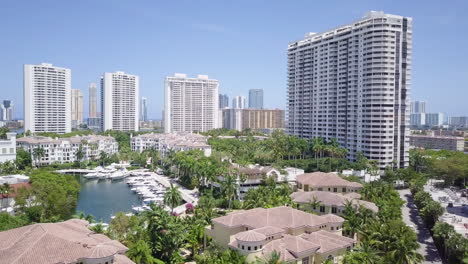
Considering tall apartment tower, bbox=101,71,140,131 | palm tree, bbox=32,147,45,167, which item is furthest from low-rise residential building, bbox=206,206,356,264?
Result: tall apartment tower, bbox=101,71,140,131

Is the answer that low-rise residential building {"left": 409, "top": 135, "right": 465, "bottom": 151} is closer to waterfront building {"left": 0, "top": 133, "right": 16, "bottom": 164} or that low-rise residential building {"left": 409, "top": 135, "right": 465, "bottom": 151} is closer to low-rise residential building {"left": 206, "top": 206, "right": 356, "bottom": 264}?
low-rise residential building {"left": 206, "top": 206, "right": 356, "bottom": 264}

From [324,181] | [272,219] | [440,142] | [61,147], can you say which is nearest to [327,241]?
[272,219]

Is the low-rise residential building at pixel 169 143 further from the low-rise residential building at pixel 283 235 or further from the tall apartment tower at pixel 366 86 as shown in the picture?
the low-rise residential building at pixel 283 235

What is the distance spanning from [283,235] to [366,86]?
61878 mm

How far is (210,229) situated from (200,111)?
13264 cm

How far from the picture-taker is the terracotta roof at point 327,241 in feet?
99.2

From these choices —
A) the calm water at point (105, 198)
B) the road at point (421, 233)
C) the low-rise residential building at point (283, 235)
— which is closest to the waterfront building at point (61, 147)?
the calm water at point (105, 198)

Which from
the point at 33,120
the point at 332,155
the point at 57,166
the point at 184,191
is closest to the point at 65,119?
the point at 33,120

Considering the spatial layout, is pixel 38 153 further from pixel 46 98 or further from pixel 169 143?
pixel 46 98

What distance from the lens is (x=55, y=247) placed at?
25.3 m

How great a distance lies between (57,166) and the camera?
9325cm

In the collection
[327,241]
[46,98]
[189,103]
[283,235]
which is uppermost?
[189,103]

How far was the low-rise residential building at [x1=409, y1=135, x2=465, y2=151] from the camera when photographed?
152 m

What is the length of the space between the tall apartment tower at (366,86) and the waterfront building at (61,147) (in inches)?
2489
